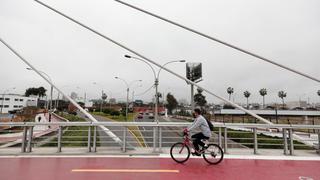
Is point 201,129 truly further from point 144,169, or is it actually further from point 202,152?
point 144,169

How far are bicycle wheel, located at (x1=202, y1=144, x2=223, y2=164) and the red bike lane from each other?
0.16m

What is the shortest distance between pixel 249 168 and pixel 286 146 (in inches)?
97.8

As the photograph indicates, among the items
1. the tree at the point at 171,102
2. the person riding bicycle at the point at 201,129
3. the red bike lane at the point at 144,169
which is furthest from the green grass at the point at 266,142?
the tree at the point at 171,102

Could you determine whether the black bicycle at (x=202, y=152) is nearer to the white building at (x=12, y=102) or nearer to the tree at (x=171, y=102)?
the tree at (x=171, y=102)

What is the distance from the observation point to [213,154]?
7992 millimetres

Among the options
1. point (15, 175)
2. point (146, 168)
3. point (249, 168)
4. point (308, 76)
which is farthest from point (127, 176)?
point (308, 76)

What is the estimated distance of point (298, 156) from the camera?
878 centimetres

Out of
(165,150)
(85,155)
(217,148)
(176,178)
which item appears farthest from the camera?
(165,150)

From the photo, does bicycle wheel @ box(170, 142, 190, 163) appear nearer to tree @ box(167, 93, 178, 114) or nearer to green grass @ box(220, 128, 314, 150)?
green grass @ box(220, 128, 314, 150)

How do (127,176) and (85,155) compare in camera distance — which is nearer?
(127,176)

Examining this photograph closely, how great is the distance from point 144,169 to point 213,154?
2139 mm

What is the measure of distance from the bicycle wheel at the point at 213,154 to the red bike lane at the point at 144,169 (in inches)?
6.4

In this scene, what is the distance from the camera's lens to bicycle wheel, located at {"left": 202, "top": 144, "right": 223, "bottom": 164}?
7.93m

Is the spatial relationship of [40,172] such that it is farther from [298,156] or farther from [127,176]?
[298,156]
